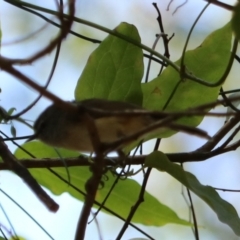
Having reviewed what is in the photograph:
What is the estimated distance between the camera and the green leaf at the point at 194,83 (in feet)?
1.98

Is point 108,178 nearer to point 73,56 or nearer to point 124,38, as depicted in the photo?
point 124,38

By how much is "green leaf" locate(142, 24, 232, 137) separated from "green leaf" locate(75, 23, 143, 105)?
3 cm

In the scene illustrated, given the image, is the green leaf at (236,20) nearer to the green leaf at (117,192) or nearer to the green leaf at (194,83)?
the green leaf at (194,83)

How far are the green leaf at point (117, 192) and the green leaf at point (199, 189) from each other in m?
0.15

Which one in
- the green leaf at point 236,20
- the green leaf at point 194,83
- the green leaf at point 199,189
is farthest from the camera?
the green leaf at point 194,83

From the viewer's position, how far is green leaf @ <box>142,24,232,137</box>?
1.98 ft

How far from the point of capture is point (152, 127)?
331 mm

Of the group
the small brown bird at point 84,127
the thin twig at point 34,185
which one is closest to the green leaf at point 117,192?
the small brown bird at point 84,127

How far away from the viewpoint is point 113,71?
62 centimetres

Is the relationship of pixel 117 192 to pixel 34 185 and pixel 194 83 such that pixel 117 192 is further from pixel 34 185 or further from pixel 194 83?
pixel 34 185

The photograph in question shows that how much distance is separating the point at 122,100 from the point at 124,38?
80mm

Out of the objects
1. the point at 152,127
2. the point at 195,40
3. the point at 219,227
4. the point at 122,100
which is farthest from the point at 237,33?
the point at 219,227

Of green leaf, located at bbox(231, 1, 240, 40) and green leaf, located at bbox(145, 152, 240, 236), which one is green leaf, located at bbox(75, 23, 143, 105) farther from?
green leaf, located at bbox(231, 1, 240, 40)

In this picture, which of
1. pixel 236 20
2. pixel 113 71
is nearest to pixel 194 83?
pixel 113 71
